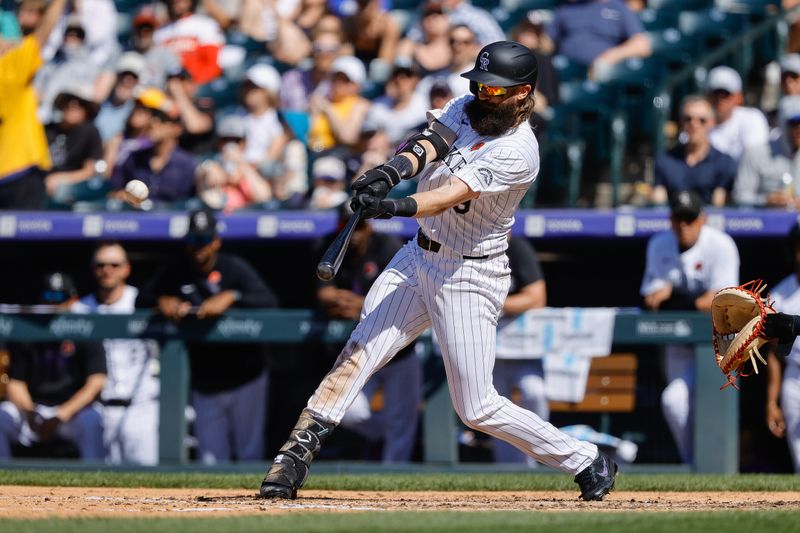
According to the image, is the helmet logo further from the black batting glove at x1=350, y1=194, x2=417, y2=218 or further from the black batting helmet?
the black batting glove at x1=350, y1=194, x2=417, y2=218

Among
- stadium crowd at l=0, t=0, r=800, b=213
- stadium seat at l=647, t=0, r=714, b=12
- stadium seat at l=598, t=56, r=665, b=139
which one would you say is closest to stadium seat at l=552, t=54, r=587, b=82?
stadium crowd at l=0, t=0, r=800, b=213

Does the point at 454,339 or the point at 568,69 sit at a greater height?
the point at 568,69

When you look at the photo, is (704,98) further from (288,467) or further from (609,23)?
(288,467)

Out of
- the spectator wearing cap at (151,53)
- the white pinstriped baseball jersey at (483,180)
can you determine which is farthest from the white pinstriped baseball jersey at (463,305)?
the spectator wearing cap at (151,53)

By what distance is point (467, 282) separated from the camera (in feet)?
17.2

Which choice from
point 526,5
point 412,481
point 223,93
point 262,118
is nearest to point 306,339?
point 412,481

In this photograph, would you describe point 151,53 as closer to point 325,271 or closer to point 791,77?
point 791,77

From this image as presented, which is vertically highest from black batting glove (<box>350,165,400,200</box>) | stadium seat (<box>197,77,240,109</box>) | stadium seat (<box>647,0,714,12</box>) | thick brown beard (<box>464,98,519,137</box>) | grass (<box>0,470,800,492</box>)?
stadium seat (<box>647,0,714,12</box>)

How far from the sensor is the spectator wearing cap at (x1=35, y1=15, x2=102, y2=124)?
1022 cm

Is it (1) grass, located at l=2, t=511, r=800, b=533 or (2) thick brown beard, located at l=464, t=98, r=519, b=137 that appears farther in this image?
(2) thick brown beard, located at l=464, t=98, r=519, b=137

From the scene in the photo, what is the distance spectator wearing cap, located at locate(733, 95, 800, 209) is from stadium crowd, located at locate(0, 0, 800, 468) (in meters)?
0.01

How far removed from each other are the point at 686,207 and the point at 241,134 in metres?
3.19

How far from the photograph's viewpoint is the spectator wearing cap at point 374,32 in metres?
10.4

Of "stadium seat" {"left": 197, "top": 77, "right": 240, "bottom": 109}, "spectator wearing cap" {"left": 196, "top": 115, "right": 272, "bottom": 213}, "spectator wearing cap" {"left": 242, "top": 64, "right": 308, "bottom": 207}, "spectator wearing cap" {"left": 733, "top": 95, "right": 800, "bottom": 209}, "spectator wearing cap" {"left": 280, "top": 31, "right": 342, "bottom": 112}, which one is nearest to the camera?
"spectator wearing cap" {"left": 733, "top": 95, "right": 800, "bottom": 209}
